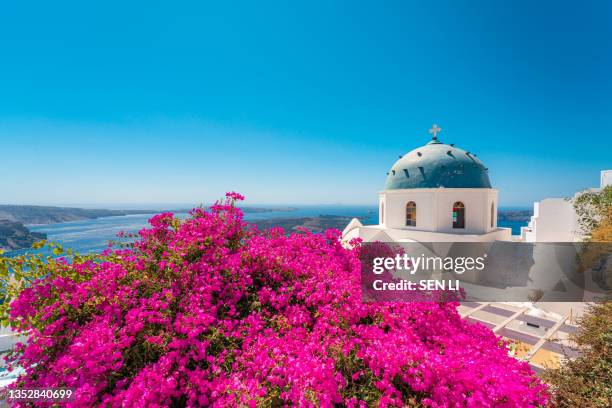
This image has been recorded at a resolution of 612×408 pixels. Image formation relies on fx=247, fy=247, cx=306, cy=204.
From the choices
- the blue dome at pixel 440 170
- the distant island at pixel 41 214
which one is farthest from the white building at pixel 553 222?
the distant island at pixel 41 214

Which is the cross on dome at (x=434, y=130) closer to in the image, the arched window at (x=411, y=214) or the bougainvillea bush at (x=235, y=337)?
the arched window at (x=411, y=214)

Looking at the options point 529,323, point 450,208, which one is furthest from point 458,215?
point 529,323

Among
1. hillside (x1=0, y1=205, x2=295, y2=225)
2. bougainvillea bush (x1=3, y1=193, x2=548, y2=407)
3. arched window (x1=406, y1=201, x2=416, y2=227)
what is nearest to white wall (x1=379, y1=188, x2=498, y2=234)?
arched window (x1=406, y1=201, x2=416, y2=227)

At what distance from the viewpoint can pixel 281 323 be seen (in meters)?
2.99

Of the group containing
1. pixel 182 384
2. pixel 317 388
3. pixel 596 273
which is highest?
pixel 317 388

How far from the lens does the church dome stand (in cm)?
1485

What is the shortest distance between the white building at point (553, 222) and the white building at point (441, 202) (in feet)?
13.6

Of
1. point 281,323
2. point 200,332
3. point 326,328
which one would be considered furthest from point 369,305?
point 200,332

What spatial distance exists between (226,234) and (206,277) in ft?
2.84

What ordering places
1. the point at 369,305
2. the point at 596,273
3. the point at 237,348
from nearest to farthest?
the point at 237,348 → the point at 369,305 → the point at 596,273

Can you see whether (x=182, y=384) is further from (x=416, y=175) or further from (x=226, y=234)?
(x=416, y=175)

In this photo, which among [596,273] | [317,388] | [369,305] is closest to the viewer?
[317,388]

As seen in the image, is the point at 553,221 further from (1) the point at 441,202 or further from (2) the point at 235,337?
(2) the point at 235,337

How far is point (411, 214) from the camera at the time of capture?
15648 mm
